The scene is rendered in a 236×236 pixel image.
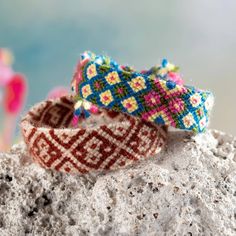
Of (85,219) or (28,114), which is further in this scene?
(28,114)

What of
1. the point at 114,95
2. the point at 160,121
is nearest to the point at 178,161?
the point at 160,121

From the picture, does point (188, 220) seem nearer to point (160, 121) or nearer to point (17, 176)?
point (160, 121)

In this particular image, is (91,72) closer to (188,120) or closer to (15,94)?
(188,120)

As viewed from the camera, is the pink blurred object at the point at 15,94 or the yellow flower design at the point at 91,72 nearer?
the yellow flower design at the point at 91,72

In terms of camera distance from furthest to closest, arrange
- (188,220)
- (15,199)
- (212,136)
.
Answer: (212,136)
(15,199)
(188,220)

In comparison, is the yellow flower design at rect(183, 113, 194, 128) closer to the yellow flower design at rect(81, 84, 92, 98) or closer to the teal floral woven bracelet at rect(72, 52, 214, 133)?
the teal floral woven bracelet at rect(72, 52, 214, 133)

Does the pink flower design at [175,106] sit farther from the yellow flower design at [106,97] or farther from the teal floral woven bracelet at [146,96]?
the yellow flower design at [106,97]

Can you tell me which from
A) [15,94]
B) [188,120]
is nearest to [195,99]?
[188,120]

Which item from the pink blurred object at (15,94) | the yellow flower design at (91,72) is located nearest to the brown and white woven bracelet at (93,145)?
the yellow flower design at (91,72)
